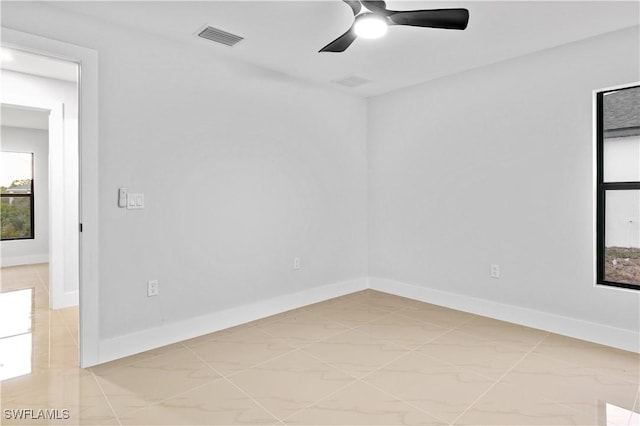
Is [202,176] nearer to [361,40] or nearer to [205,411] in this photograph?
[361,40]

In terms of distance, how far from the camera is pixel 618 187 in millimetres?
2953

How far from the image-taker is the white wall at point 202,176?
2.72 m

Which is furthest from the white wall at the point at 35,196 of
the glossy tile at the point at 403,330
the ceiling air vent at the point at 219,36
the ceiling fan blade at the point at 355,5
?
the ceiling fan blade at the point at 355,5

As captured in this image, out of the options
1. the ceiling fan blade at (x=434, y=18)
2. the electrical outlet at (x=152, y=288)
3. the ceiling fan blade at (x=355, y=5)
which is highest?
the ceiling fan blade at (x=355, y=5)

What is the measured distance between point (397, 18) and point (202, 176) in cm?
198

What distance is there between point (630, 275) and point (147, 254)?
12.6 ft

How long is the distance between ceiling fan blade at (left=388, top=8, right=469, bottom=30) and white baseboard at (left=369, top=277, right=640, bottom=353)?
2.57m

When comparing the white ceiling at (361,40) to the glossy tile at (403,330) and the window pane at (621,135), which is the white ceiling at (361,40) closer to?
the window pane at (621,135)

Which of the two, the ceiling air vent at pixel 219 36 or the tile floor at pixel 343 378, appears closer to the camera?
the tile floor at pixel 343 378

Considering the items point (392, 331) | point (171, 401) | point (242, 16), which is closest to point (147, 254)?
point (171, 401)

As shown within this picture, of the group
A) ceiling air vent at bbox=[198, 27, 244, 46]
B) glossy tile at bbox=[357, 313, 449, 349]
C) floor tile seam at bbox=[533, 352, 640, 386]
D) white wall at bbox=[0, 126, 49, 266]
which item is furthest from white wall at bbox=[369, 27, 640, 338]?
white wall at bbox=[0, 126, 49, 266]

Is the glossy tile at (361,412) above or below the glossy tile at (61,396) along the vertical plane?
below

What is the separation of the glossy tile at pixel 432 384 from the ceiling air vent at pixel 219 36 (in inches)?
107

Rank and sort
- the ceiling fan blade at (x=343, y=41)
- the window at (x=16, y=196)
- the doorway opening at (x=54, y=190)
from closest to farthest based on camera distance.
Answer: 1. the ceiling fan blade at (x=343, y=41)
2. the doorway opening at (x=54, y=190)
3. the window at (x=16, y=196)
